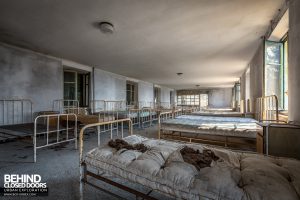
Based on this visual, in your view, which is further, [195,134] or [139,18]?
[195,134]

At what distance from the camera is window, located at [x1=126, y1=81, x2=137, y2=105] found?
1010 centimetres

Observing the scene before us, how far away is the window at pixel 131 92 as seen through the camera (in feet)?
33.1

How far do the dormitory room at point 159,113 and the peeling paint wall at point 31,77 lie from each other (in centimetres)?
3

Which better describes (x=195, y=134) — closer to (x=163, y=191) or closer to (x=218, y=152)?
(x=218, y=152)

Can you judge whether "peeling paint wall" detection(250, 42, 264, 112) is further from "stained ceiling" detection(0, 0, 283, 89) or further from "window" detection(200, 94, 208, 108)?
"window" detection(200, 94, 208, 108)

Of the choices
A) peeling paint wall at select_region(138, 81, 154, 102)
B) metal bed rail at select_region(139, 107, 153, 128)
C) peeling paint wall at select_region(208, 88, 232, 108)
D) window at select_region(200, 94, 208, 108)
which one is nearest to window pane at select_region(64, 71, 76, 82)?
metal bed rail at select_region(139, 107, 153, 128)

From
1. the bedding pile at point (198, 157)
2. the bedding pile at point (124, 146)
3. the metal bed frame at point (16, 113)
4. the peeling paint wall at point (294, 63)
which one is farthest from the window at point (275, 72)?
the metal bed frame at point (16, 113)

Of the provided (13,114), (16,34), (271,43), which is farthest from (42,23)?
(271,43)

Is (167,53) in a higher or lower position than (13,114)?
higher

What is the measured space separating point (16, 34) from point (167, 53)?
3.72m

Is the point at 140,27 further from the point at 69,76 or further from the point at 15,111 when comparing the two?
the point at 69,76

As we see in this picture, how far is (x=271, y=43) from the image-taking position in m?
3.64

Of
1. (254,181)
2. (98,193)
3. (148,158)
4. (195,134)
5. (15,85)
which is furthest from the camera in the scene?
(15,85)

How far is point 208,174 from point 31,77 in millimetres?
5376
